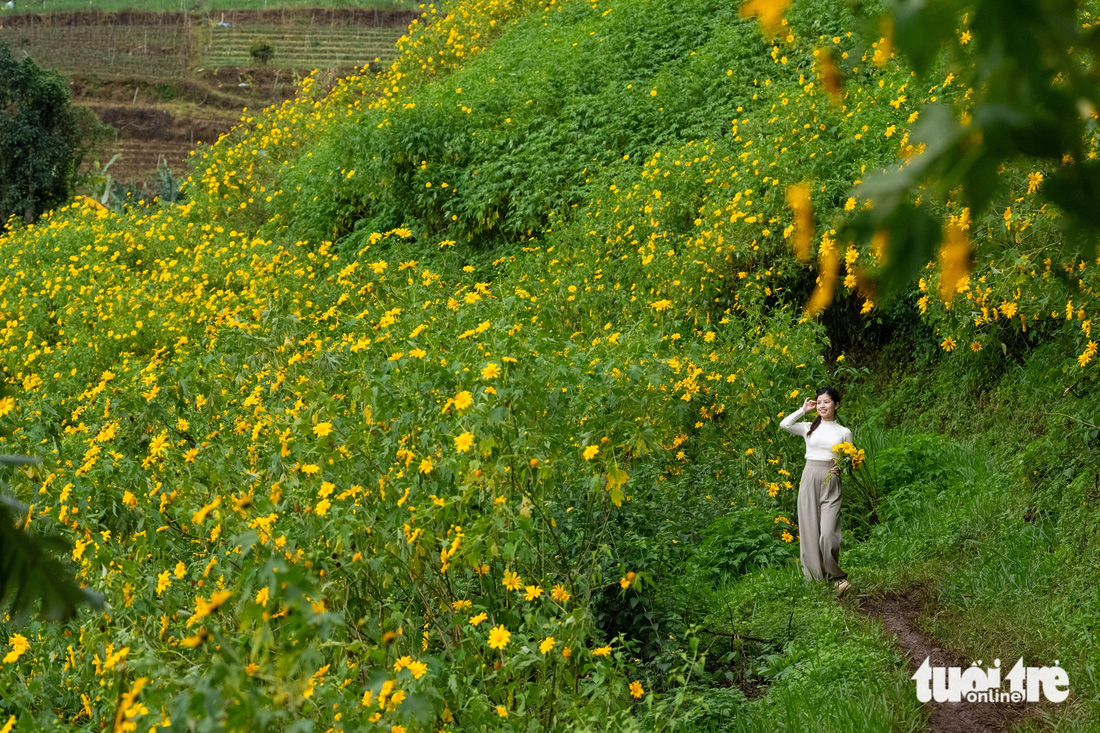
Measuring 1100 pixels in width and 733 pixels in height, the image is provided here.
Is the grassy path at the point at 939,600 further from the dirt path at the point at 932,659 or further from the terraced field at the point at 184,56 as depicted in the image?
the terraced field at the point at 184,56

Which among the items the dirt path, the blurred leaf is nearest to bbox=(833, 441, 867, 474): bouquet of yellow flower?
the dirt path

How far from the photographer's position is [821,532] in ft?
Answer: 17.8

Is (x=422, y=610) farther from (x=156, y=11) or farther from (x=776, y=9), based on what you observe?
(x=156, y=11)

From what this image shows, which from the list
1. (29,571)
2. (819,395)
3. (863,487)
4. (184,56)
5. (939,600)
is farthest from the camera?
(184,56)

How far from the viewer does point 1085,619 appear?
4.41m

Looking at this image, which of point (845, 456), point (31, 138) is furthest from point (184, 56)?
point (845, 456)

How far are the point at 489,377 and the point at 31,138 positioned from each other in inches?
762

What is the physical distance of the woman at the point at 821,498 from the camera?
5.40 meters

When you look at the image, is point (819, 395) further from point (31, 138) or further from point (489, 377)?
point (31, 138)

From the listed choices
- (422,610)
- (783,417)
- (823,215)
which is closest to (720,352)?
(783,417)

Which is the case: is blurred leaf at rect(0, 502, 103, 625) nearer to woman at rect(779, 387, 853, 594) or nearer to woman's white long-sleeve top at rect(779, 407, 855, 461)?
woman at rect(779, 387, 853, 594)

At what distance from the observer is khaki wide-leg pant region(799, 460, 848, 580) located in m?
5.39

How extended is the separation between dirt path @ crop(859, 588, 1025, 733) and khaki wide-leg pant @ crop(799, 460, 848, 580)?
297mm

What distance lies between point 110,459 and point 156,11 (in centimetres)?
4358
